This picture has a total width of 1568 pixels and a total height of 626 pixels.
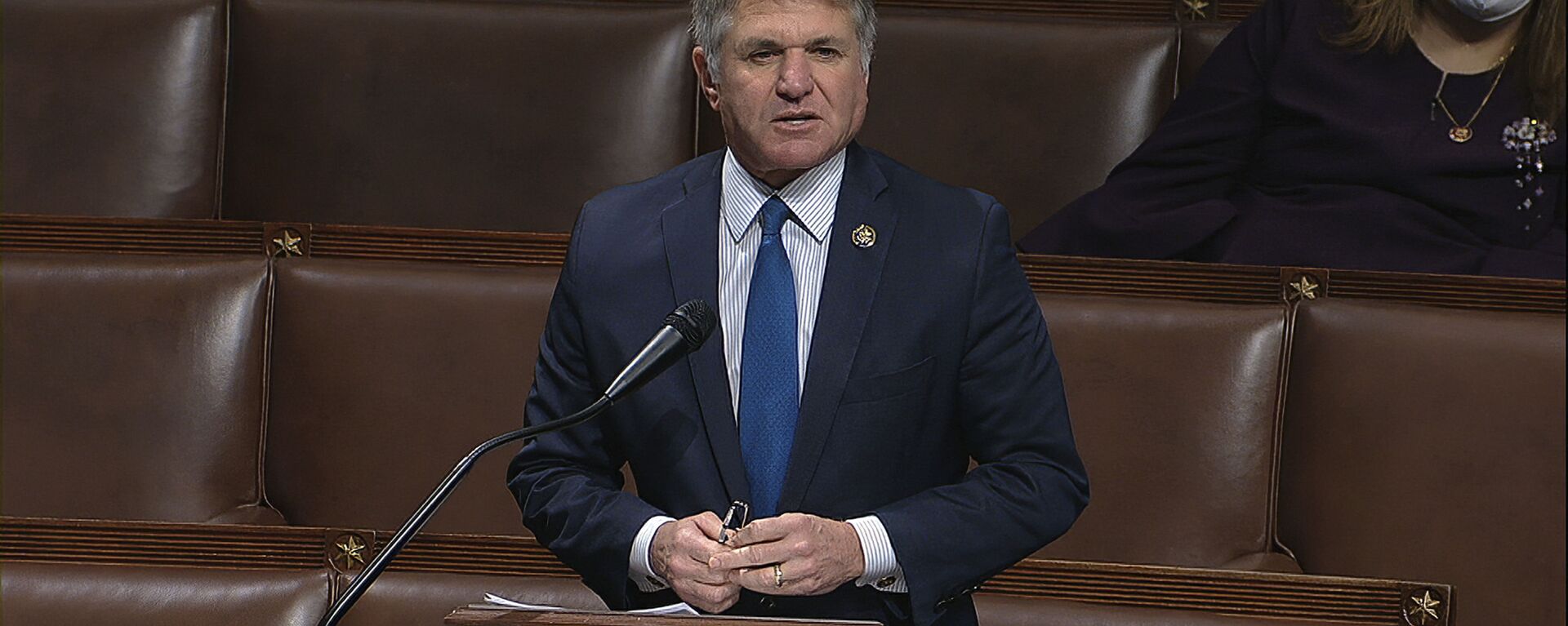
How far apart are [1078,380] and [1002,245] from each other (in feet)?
0.79

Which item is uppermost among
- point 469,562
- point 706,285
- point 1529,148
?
point 1529,148

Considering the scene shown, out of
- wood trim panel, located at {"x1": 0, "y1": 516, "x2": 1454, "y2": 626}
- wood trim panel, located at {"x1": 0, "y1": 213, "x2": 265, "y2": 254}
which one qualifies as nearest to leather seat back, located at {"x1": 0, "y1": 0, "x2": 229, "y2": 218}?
wood trim panel, located at {"x1": 0, "y1": 213, "x2": 265, "y2": 254}

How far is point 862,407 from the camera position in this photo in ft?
1.78

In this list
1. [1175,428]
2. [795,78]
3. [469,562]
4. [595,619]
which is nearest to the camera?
[595,619]

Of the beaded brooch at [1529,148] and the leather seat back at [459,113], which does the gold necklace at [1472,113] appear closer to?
the beaded brooch at [1529,148]

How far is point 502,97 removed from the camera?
1026 millimetres

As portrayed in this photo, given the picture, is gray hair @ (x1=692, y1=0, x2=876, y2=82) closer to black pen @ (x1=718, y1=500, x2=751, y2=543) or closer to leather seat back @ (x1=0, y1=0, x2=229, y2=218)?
black pen @ (x1=718, y1=500, x2=751, y2=543)

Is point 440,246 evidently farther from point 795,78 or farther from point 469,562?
point 795,78

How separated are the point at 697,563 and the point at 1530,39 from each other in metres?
0.63

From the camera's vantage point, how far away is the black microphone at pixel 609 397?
1.58 feet

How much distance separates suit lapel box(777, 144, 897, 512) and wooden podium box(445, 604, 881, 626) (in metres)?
0.10

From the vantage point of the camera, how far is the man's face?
0.54 meters

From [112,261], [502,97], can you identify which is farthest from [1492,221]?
[112,261]

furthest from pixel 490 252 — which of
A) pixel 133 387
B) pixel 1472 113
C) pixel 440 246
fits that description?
pixel 1472 113
